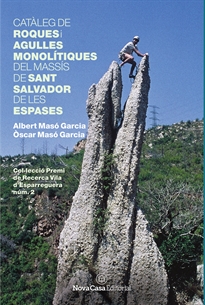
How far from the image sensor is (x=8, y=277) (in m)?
18.8

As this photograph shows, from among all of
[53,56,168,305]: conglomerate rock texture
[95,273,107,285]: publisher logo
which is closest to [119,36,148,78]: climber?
[53,56,168,305]: conglomerate rock texture

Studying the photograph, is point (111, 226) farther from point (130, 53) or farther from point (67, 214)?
point (67, 214)

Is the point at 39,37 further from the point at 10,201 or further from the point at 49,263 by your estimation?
the point at 10,201

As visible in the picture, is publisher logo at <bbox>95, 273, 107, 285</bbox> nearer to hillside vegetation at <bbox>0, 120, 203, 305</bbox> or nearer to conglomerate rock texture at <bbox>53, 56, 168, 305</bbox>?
conglomerate rock texture at <bbox>53, 56, 168, 305</bbox>

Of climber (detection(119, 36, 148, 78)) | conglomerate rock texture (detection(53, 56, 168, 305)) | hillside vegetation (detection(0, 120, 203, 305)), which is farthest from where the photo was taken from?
hillside vegetation (detection(0, 120, 203, 305))

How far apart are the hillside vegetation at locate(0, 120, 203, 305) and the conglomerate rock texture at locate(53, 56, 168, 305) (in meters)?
1.61

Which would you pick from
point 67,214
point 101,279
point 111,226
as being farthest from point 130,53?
point 67,214

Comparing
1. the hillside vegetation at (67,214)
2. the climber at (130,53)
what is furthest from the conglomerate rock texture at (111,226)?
the hillside vegetation at (67,214)

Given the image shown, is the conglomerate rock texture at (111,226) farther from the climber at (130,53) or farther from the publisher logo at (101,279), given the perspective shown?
the climber at (130,53)

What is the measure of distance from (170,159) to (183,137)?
6.42 m

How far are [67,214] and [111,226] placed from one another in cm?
1130

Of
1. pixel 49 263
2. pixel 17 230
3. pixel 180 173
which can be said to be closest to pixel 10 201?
pixel 17 230

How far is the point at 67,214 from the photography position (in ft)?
64.4

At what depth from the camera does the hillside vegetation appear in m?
11.5
